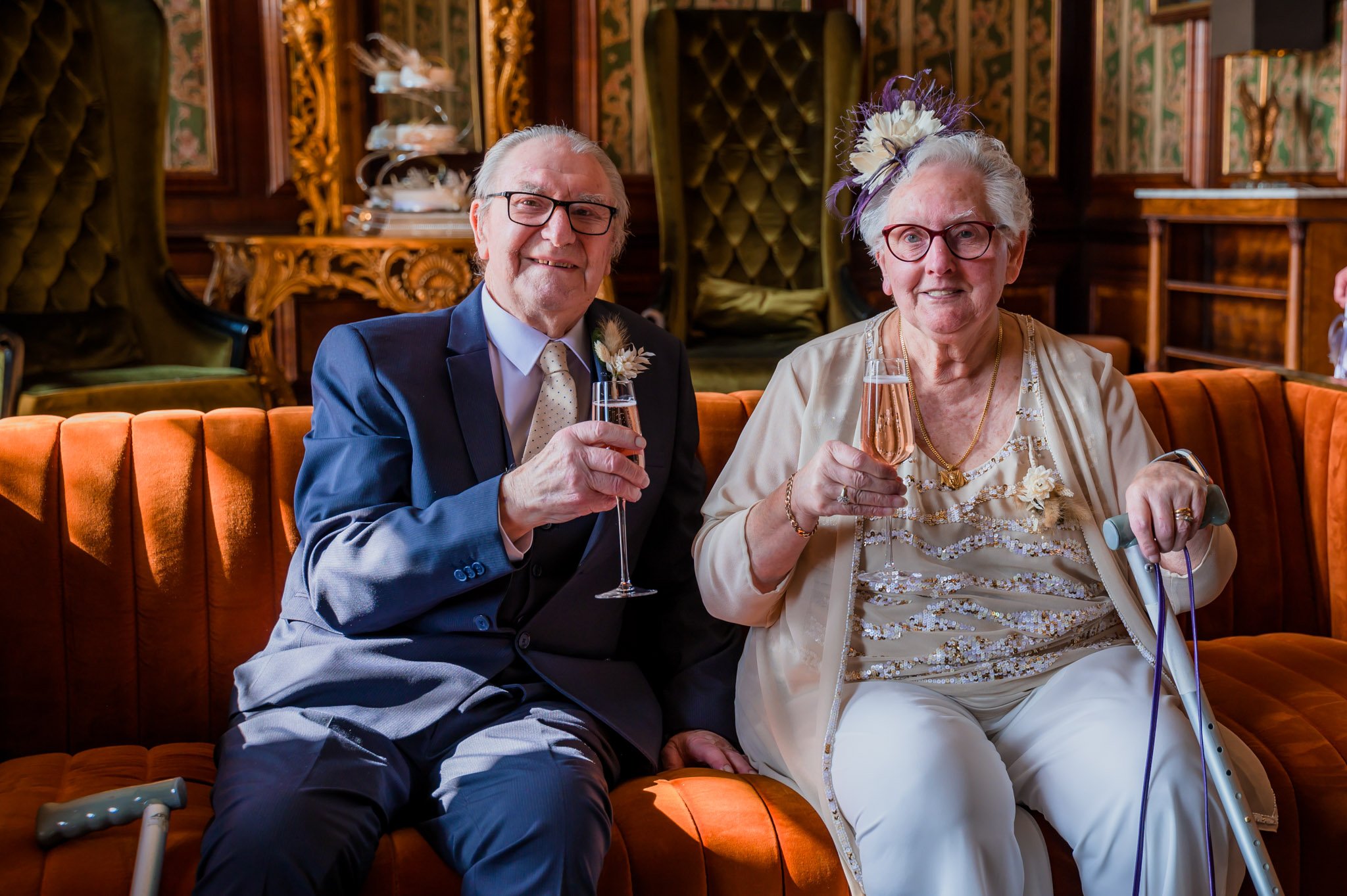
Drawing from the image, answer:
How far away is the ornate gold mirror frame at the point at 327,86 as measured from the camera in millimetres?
4910

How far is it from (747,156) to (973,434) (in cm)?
308

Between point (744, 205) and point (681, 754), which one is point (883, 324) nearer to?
point (681, 754)

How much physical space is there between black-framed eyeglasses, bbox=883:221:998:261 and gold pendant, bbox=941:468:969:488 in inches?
12.5

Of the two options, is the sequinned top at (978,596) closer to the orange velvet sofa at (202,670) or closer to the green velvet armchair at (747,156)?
the orange velvet sofa at (202,670)

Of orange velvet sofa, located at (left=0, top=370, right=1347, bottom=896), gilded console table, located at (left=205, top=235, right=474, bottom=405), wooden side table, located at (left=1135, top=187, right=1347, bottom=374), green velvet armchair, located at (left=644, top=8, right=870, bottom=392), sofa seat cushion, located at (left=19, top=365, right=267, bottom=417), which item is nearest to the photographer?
orange velvet sofa, located at (left=0, top=370, right=1347, bottom=896)

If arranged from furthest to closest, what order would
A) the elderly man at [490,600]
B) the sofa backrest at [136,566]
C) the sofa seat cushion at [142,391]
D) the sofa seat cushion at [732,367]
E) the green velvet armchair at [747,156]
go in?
the green velvet armchair at [747,156]
the sofa seat cushion at [732,367]
the sofa seat cushion at [142,391]
the sofa backrest at [136,566]
the elderly man at [490,600]

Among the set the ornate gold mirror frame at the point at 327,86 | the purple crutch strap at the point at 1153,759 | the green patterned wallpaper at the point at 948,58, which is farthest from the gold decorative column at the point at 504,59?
the purple crutch strap at the point at 1153,759

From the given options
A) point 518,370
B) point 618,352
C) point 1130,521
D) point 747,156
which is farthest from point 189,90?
point 1130,521

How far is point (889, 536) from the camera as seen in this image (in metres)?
1.90

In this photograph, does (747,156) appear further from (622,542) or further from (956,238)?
(622,542)

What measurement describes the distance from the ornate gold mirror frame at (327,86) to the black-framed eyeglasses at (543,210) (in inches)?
127

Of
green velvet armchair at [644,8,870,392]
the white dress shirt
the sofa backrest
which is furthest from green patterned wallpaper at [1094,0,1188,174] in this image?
the sofa backrest

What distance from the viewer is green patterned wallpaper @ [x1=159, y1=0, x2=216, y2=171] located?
4926mm

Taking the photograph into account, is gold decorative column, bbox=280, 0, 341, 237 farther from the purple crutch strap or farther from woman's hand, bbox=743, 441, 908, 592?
the purple crutch strap
